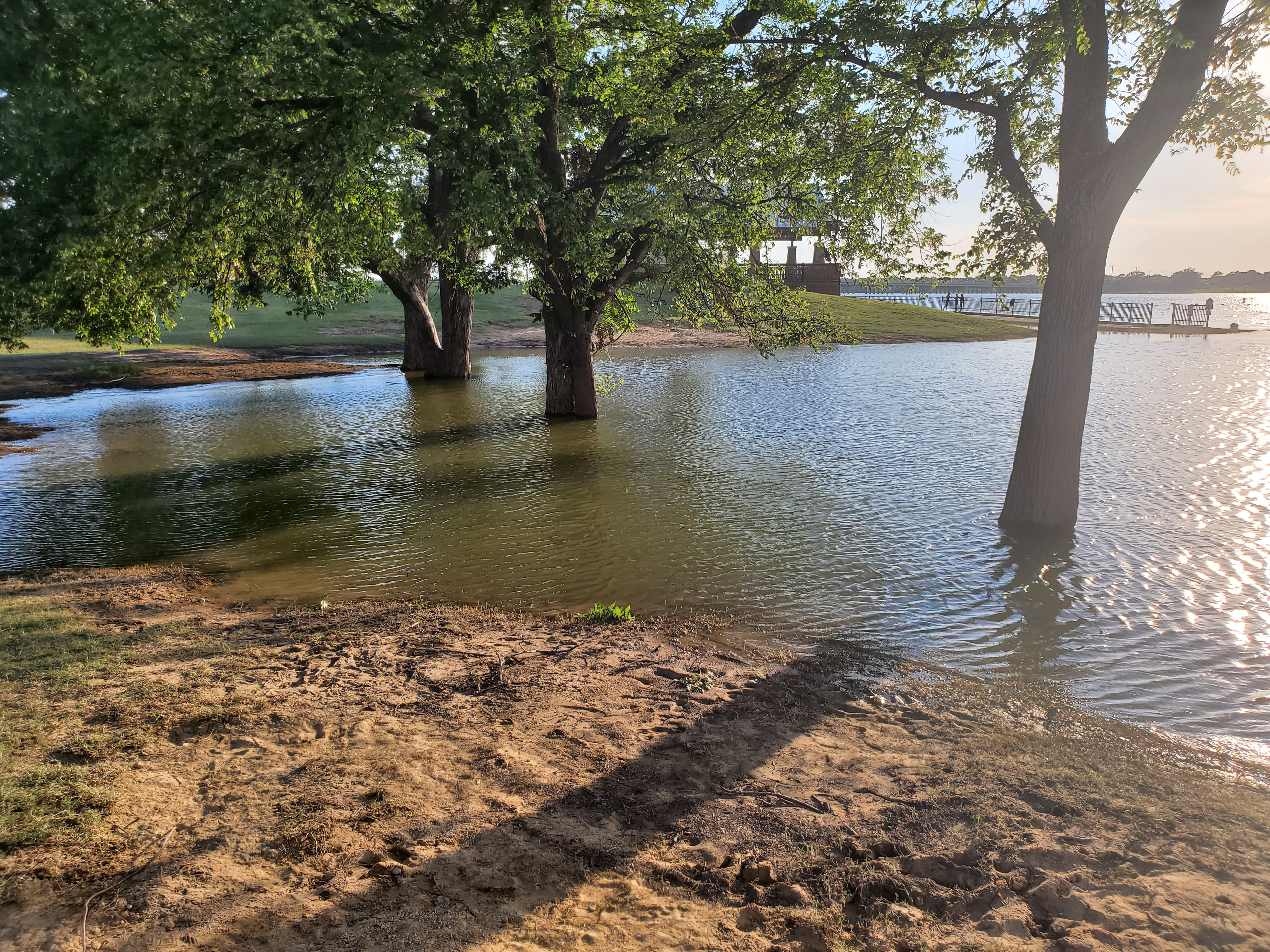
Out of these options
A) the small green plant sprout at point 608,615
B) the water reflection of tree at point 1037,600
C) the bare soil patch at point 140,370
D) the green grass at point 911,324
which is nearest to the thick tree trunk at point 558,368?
the water reflection of tree at point 1037,600

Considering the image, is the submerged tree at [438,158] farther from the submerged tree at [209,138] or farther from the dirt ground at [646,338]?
the dirt ground at [646,338]

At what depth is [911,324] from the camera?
53.5 metres

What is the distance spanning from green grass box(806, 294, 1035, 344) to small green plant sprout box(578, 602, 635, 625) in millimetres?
39292

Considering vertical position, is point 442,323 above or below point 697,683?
above

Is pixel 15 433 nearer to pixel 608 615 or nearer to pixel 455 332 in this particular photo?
pixel 455 332

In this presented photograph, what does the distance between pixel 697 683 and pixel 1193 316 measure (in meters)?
89.2

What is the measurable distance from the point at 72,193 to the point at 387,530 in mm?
5426

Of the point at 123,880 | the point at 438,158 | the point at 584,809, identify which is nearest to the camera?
the point at 123,880

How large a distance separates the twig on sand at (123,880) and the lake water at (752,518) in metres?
4.79

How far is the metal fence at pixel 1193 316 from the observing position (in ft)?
176

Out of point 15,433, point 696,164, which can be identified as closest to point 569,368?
point 696,164

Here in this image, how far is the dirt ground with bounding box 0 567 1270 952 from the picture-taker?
3.37 metres

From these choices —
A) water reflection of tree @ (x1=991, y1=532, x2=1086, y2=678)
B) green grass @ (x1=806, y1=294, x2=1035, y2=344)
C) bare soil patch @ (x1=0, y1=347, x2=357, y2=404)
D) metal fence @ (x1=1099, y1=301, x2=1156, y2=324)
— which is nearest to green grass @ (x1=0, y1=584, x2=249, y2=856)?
water reflection of tree @ (x1=991, y1=532, x2=1086, y2=678)

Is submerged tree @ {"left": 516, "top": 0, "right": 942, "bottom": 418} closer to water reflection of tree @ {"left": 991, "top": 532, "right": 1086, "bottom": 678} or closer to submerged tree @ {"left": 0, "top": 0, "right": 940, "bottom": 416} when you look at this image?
submerged tree @ {"left": 0, "top": 0, "right": 940, "bottom": 416}
